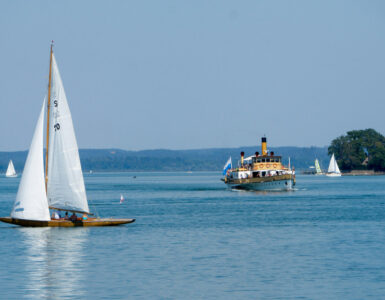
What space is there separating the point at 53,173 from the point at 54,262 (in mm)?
14396

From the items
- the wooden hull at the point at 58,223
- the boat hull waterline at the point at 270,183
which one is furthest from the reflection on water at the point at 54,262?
the boat hull waterline at the point at 270,183

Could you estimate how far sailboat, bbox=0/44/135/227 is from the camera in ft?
188

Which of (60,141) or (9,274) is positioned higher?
(60,141)

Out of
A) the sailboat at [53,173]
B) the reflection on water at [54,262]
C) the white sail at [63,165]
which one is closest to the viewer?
the reflection on water at [54,262]

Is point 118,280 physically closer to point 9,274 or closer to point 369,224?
point 9,274

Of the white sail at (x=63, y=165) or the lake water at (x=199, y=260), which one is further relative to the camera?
the white sail at (x=63, y=165)

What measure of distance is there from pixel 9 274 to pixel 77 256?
7.44 meters

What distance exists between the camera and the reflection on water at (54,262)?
118 ft

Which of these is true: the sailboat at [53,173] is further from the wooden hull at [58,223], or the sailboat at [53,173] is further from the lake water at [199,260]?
the lake water at [199,260]

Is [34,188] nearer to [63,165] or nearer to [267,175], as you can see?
[63,165]

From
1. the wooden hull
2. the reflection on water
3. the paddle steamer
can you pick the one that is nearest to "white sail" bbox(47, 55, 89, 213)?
the wooden hull

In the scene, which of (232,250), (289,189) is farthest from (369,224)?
(289,189)

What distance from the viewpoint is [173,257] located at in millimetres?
46844

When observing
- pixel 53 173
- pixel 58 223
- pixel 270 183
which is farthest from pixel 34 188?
pixel 270 183
